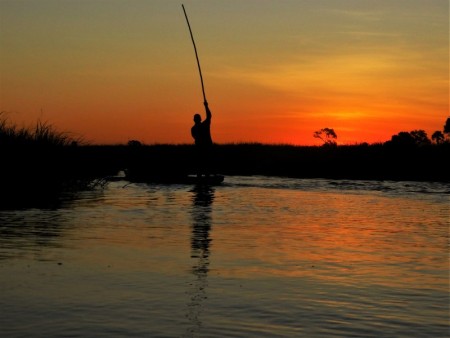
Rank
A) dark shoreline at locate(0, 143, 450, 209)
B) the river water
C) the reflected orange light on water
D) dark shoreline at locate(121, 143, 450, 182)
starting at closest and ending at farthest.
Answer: the river water
the reflected orange light on water
dark shoreline at locate(0, 143, 450, 209)
dark shoreline at locate(121, 143, 450, 182)

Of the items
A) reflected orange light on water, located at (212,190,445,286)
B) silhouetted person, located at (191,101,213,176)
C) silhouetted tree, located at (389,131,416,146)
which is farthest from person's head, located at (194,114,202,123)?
silhouetted tree, located at (389,131,416,146)

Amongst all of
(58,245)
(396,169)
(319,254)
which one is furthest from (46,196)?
(396,169)

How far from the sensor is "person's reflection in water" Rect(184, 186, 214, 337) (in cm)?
799

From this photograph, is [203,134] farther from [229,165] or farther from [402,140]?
[229,165]

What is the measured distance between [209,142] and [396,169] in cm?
1167

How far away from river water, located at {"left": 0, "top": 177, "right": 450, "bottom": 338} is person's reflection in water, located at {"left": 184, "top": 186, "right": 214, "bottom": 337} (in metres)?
0.02

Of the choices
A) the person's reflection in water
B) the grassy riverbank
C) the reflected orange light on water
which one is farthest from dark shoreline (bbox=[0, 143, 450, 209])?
the reflected orange light on water

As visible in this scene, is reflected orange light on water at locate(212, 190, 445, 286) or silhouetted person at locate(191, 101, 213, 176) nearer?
reflected orange light on water at locate(212, 190, 445, 286)

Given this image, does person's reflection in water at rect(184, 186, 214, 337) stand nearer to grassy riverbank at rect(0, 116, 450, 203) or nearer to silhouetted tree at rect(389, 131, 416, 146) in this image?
grassy riverbank at rect(0, 116, 450, 203)

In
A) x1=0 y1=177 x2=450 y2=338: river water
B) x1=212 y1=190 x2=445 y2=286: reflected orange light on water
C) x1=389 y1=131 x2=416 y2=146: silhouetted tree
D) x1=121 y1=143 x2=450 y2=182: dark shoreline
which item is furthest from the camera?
x1=389 y1=131 x2=416 y2=146: silhouetted tree

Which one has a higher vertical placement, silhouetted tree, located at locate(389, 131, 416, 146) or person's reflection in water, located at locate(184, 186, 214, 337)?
silhouetted tree, located at locate(389, 131, 416, 146)

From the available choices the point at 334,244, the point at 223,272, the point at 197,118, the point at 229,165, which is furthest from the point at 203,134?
the point at 223,272

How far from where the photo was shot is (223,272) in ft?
34.6

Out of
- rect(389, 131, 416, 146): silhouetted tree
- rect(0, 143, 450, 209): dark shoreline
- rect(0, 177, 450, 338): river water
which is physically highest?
rect(389, 131, 416, 146): silhouetted tree
